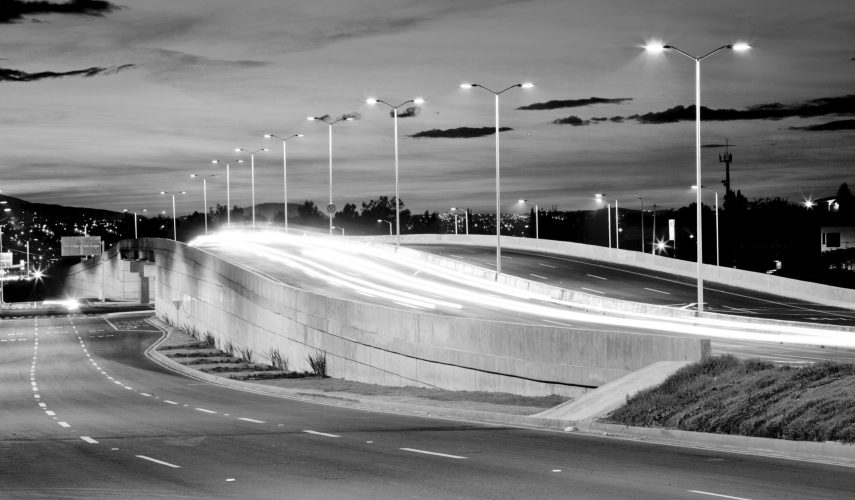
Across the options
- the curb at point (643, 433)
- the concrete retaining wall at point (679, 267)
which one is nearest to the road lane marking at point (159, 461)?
the curb at point (643, 433)

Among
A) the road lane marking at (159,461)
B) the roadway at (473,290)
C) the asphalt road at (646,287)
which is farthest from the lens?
the asphalt road at (646,287)

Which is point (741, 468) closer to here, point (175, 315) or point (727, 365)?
point (727, 365)

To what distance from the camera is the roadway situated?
35.0 m

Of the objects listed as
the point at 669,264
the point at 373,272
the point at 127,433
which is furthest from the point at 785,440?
the point at 669,264

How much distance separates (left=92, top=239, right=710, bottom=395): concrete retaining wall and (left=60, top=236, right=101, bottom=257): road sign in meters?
94.5

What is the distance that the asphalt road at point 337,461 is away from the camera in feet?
45.5

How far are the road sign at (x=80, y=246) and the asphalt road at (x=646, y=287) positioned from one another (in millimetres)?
83329

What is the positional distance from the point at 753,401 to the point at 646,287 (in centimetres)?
4531

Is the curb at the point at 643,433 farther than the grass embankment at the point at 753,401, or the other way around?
the grass embankment at the point at 753,401

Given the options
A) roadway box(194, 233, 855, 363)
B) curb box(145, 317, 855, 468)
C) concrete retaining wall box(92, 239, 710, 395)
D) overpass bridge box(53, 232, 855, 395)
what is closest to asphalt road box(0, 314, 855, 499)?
curb box(145, 317, 855, 468)

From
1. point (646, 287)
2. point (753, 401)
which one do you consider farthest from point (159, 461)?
point (646, 287)

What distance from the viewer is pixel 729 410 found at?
18.5 meters

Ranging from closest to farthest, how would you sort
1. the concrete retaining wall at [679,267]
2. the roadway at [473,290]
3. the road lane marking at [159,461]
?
the road lane marking at [159,461]
the roadway at [473,290]
the concrete retaining wall at [679,267]

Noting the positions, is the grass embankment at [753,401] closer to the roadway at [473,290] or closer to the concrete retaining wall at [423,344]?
the concrete retaining wall at [423,344]
